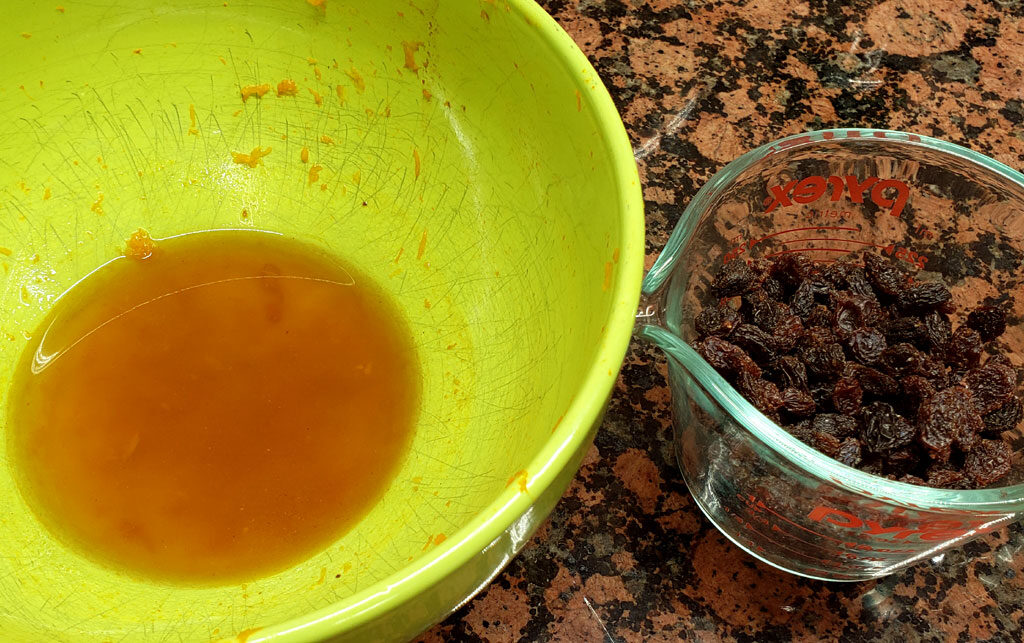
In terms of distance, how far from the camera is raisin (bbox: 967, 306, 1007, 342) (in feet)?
3.56

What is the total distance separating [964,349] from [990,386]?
59 mm

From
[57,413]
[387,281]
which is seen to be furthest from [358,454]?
[57,413]

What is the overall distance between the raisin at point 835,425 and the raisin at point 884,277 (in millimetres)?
210

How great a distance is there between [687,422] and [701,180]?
53 cm

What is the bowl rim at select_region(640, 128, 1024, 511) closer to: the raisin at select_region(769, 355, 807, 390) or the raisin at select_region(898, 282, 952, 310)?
the raisin at select_region(769, 355, 807, 390)

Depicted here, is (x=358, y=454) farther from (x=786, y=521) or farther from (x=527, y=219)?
(x=786, y=521)

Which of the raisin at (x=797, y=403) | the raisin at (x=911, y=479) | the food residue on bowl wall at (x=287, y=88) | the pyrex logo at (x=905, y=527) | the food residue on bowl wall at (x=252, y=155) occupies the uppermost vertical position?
the food residue on bowl wall at (x=287, y=88)

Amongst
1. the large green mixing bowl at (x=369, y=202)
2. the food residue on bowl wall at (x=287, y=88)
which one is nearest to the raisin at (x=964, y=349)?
the large green mixing bowl at (x=369, y=202)

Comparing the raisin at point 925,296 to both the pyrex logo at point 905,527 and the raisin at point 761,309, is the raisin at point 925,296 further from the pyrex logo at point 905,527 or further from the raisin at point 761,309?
the pyrex logo at point 905,527

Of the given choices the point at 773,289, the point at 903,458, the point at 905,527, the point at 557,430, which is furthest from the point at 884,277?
the point at 557,430

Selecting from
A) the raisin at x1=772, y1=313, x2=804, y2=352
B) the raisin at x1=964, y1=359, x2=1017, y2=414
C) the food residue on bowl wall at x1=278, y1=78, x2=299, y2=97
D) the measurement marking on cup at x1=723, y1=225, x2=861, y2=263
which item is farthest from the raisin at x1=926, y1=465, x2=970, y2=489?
the food residue on bowl wall at x1=278, y1=78, x2=299, y2=97

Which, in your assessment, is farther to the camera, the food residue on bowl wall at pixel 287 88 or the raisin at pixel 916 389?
the food residue on bowl wall at pixel 287 88

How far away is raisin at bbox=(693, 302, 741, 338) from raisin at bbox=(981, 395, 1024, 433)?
32 cm

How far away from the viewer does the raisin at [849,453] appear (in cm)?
94
